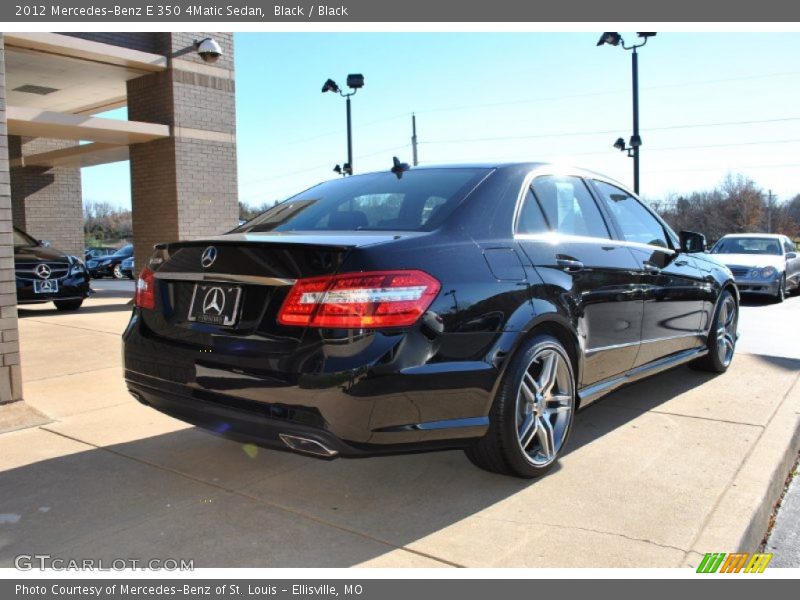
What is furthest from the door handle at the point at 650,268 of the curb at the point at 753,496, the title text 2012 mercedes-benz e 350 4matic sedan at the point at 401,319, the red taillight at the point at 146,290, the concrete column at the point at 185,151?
the concrete column at the point at 185,151

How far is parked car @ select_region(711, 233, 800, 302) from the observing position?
13852mm

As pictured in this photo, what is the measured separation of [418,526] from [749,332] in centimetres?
829

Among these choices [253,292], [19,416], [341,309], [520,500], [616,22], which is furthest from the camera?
[616,22]

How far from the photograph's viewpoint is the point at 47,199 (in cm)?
1510

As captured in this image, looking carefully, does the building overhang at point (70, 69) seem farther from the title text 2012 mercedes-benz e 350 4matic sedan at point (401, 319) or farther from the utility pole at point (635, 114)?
the utility pole at point (635, 114)

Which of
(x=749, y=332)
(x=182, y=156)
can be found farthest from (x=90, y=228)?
(x=749, y=332)

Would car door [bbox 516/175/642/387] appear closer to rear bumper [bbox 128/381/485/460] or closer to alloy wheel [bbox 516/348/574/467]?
alloy wheel [bbox 516/348/574/467]

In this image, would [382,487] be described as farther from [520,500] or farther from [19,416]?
[19,416]

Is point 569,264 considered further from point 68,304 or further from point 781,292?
point 781,292

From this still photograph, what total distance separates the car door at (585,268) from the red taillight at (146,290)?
A: 6.14 ft

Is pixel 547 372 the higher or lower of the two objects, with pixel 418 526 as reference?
higher

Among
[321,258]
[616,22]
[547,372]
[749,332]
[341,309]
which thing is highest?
[616,22]

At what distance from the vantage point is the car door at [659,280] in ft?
14.6
